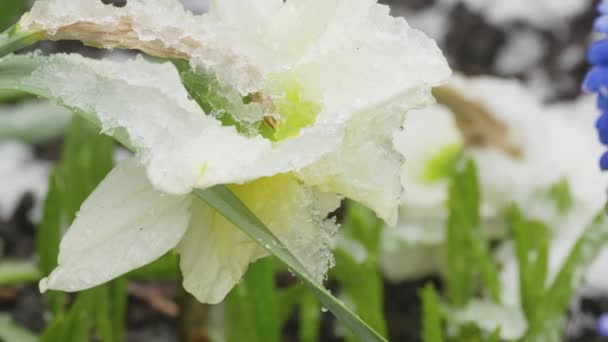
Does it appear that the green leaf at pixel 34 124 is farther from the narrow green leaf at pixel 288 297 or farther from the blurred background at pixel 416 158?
the narrow green leaf at pixel 288 297

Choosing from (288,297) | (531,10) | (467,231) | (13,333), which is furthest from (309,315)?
(531,10)

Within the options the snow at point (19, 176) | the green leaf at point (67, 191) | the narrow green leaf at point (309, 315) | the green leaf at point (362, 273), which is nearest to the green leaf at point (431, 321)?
the green leaf at point (362, 273)

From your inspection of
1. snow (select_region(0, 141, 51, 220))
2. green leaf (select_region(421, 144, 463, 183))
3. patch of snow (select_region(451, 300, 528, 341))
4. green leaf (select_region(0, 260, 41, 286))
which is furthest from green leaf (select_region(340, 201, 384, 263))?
snow (select_region(0, 141, 51, 220))

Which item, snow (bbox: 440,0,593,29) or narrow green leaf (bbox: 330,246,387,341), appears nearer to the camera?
narrow green leaf (bbox: 330,246,387,341)

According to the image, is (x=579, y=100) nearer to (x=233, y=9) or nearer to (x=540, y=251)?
(x=540, y=251)

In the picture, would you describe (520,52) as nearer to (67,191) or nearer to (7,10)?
(7,10)

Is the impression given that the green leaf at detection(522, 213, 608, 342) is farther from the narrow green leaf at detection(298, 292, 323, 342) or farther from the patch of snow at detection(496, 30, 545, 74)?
the patch of snow at detection(496, 30, 545, 74)
